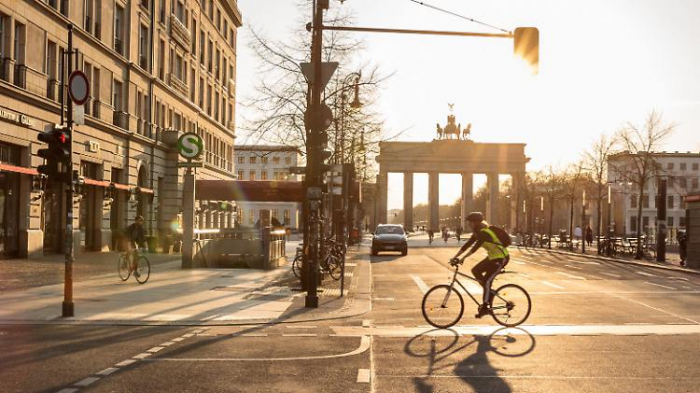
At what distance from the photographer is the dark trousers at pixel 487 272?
11.5 meters

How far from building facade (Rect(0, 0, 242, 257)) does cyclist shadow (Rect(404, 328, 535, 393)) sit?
19.3 meters

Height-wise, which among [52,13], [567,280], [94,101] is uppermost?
[52,13]

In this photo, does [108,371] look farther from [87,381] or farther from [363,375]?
[363,375]

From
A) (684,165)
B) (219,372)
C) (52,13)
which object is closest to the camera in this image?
(219,372)

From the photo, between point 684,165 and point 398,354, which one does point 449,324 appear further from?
point 684,165

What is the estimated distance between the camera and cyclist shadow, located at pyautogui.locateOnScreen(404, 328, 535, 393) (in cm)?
736

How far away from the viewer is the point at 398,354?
361 inches

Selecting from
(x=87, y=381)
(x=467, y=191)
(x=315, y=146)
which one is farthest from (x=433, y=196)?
(x=87, y=381)

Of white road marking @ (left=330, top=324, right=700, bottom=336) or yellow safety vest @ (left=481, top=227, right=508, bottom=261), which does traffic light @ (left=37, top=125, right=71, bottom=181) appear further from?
yellow safety vest @ (left=481, top=227, right=508, bottom=261)

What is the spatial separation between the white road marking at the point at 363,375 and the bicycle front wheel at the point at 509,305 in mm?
4071

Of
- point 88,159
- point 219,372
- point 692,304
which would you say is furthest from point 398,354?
point 88,159

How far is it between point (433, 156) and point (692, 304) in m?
85.9

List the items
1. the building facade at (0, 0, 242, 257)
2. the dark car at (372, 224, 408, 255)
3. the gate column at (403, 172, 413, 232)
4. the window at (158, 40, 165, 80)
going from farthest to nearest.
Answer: the gate column at (403, 172, 413, 232) < the window at (158, 40, 165, 80) < the dark car at (372, 224, 408, 255) < the building facade at (0, 0, 242, 257)

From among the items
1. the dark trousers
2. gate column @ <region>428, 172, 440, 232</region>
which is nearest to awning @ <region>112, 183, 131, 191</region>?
the dark trousers
